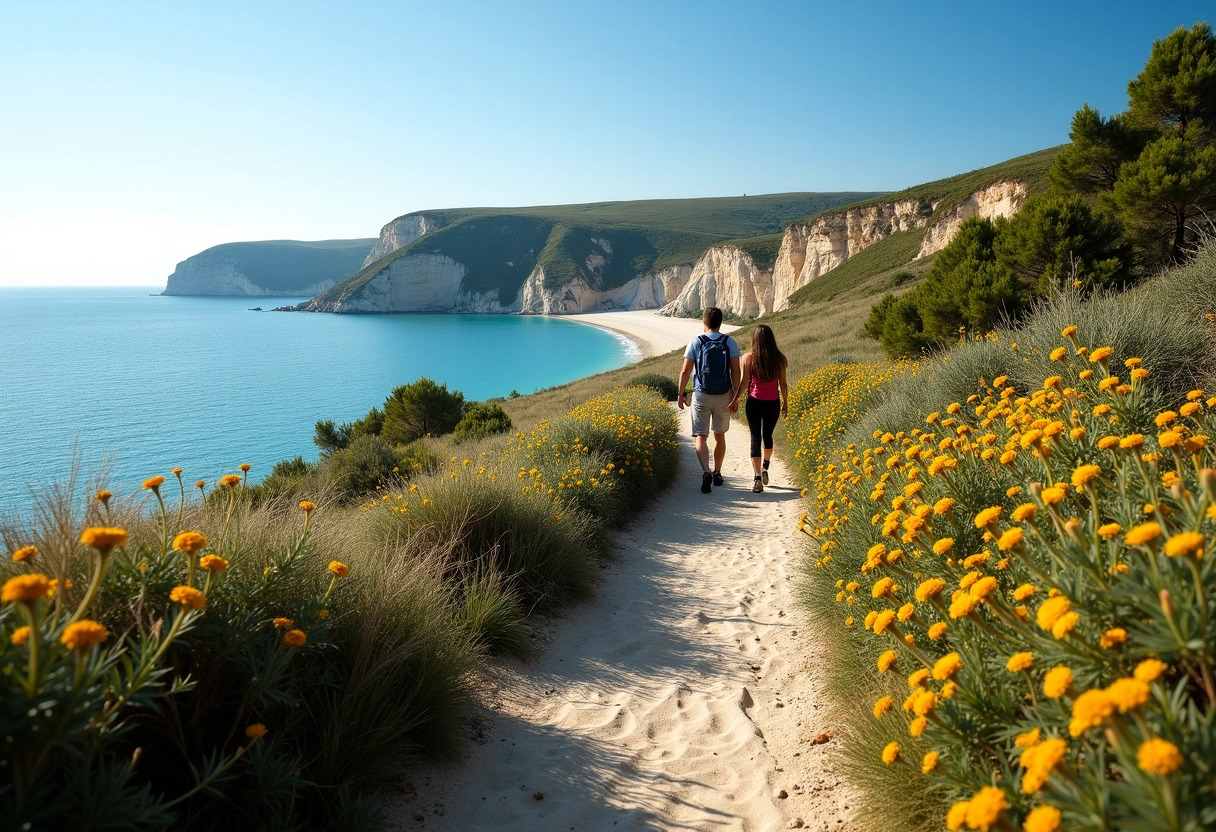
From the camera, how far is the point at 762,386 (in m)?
9.03

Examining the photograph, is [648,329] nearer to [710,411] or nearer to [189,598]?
[710,411]

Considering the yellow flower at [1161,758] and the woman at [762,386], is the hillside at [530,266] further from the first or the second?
the yellow flower at [1161,758]

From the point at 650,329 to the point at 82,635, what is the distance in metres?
84.7

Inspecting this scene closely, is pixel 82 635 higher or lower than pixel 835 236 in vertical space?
lower

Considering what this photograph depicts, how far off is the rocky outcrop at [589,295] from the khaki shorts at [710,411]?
10726cm

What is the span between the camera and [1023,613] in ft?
7.03

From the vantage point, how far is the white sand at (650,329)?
66.2 m

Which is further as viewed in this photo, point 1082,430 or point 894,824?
point 1082,430

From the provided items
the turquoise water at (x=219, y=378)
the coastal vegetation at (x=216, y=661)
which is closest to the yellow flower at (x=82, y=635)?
the coastal vegetation at (x=216, y=661)

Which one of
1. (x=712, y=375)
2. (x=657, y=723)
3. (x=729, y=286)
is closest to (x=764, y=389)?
(x=712, y=375)

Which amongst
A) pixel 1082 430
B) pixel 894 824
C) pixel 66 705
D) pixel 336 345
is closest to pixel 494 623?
pixel 894 824

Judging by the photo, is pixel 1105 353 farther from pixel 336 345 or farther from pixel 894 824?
pixel 336 345

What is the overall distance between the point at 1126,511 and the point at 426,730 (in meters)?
3.18

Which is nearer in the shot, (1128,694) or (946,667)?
(1128,694)
